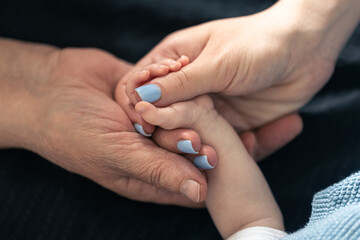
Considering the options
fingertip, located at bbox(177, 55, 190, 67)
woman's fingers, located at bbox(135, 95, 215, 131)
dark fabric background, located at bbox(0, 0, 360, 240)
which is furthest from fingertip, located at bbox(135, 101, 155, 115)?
dark fabric background, located at bbox(0, 0, 360, 240)

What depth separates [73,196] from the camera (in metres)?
0.95

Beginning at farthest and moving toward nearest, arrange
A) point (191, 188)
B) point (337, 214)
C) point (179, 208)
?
1. point (179, 208)
2. point (191, 188)
3. point (337, 214)

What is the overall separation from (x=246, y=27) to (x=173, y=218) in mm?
447

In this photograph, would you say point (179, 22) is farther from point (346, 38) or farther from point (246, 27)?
point (346, 38)

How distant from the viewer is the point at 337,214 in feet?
2.26

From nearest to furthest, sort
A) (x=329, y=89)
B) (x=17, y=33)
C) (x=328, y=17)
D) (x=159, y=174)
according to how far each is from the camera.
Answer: (x=159, y=174) → (x=328, y=17) → (x=329, y=89) → (x=17, y=33)

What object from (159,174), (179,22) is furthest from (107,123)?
(179,22)

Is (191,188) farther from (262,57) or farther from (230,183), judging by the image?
(262,57)

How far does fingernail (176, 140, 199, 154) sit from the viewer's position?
2.70ft

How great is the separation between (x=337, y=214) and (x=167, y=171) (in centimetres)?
31

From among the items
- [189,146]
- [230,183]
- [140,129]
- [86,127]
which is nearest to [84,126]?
[86,127]

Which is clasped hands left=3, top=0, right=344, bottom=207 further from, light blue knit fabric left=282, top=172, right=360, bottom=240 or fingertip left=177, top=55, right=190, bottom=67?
light blue knit fabric left=282, top=172, right=360, bottom=240

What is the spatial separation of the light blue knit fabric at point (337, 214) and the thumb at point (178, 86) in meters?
0.31

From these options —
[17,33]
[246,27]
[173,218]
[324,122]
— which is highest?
[246,27]
